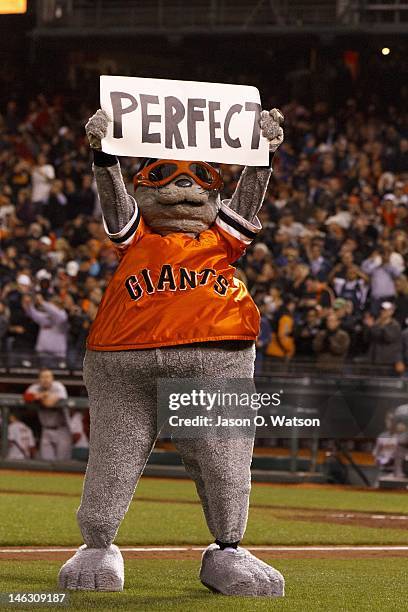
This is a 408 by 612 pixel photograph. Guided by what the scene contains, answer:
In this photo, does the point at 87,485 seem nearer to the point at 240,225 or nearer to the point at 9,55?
the point at 240,225

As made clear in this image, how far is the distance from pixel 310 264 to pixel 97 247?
331 cm

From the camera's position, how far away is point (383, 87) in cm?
2347

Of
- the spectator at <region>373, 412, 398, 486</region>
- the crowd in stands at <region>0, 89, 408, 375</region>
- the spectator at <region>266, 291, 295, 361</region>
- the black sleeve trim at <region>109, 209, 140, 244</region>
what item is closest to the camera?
the black sleeve trim at <region>109, 209, 140, 244</region>

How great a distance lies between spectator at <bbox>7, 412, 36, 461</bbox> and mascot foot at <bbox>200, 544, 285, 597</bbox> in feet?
29.2

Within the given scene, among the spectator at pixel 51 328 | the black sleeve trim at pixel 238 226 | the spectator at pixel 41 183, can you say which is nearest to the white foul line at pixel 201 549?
the black sleeve trim at pixel 238 226

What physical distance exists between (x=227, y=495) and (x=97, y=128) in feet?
5.38

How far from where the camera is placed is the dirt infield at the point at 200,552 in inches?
296

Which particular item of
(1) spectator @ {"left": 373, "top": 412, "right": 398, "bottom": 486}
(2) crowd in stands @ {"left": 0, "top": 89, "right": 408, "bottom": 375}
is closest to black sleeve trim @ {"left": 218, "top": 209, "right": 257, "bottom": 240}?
(1) spectator @ {"left": 373, "top": 412, "right": 398, "bottom": 486}

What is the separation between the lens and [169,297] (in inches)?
224

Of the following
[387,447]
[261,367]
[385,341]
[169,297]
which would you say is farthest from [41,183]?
[169,297]

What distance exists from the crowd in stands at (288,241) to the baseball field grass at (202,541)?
1.90m

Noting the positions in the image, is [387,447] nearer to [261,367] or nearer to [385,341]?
A: [385,341]

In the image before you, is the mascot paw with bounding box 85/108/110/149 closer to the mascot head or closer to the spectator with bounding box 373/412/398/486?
the mascot head

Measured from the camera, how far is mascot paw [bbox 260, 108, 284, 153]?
19.3 ft
